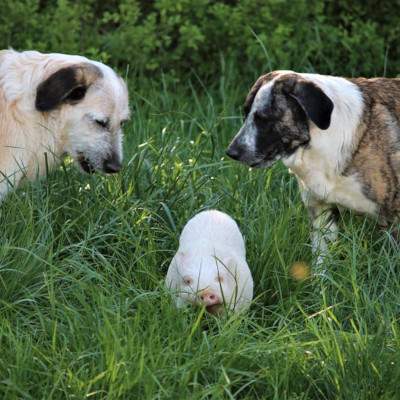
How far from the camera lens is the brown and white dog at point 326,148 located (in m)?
5.38

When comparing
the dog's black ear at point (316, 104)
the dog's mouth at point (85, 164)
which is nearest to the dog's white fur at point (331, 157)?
the dog's black ear at point (316, 104)

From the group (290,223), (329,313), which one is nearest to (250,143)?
(290,223)

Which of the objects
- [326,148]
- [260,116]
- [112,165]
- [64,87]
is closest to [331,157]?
[326,148]

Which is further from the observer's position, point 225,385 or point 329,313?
point 329,313

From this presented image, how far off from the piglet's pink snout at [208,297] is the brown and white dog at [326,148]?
978mm

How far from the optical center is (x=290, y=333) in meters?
4.32

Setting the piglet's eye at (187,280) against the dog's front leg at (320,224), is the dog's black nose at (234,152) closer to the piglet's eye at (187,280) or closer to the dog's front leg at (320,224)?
the dog's front leg at (320,224)

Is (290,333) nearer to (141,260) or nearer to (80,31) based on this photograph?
(141,260)

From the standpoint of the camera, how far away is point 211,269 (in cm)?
455

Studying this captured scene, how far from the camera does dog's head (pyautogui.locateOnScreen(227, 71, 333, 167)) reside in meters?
5.36

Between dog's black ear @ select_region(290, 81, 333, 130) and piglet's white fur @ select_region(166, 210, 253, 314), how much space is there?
2.55 ft

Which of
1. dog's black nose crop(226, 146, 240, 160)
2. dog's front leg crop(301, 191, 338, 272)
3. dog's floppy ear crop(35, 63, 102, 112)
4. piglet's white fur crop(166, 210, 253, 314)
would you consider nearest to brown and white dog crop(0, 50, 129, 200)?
dog's floppy ear crop(35, 63, 102, 112)

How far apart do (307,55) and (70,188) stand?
2.83 metres

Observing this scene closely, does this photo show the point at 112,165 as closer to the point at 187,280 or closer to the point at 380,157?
the point at 187,280
